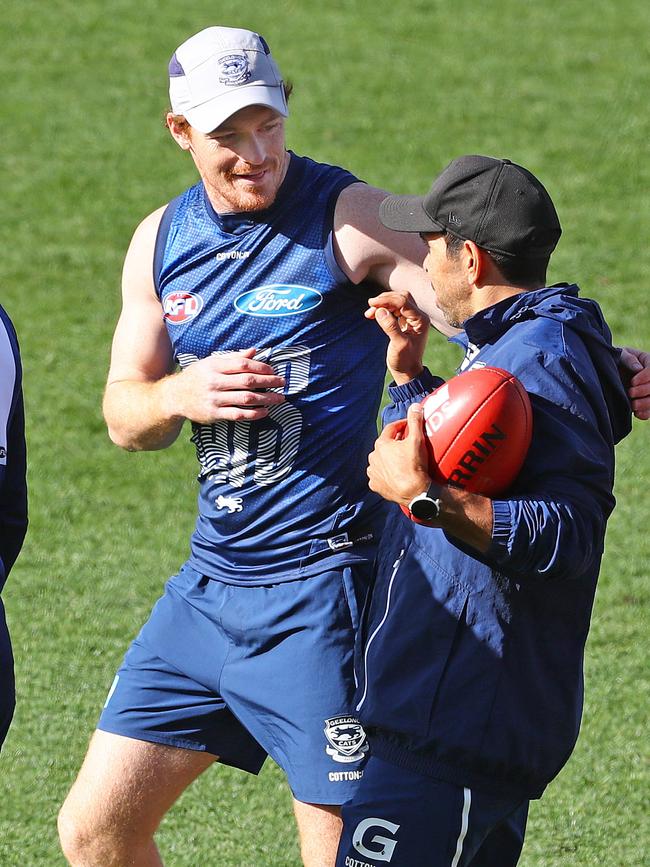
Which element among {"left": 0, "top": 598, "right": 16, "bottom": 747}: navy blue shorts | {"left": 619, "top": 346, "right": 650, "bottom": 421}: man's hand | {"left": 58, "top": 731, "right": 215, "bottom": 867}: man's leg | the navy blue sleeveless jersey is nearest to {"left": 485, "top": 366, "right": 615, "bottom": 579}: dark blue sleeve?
{"left": 619, "top": 346, "right": 650, "bottom": 421}: man's hand

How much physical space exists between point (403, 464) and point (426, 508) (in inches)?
4.4

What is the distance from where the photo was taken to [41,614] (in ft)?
20.5

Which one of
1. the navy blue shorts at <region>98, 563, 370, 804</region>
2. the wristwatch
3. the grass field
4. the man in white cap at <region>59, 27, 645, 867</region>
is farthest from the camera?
the grass field

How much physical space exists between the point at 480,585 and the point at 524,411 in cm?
42

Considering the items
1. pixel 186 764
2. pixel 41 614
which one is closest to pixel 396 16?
pixel 41 614

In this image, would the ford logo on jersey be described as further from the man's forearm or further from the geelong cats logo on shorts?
the geelong cats logo on shorts

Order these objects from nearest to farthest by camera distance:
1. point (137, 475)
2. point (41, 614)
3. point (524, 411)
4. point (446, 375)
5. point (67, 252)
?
point (524, 411) < point (41, 614) < point (137, 475) < point (446, 375) < point (67, 252)

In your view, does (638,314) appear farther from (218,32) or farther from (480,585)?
(480,585)

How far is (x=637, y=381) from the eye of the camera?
141 inches

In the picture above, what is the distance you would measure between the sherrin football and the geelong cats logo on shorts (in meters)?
Answer: 1.01

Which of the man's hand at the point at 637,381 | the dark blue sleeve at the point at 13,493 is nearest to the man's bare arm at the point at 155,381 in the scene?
the dark blue sleeve at the point at 13,493

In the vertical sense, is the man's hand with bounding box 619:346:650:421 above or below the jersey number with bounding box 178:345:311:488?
above

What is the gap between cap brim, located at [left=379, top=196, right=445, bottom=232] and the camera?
3.49 metres

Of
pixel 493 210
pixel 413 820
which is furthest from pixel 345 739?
pixel 493 210
